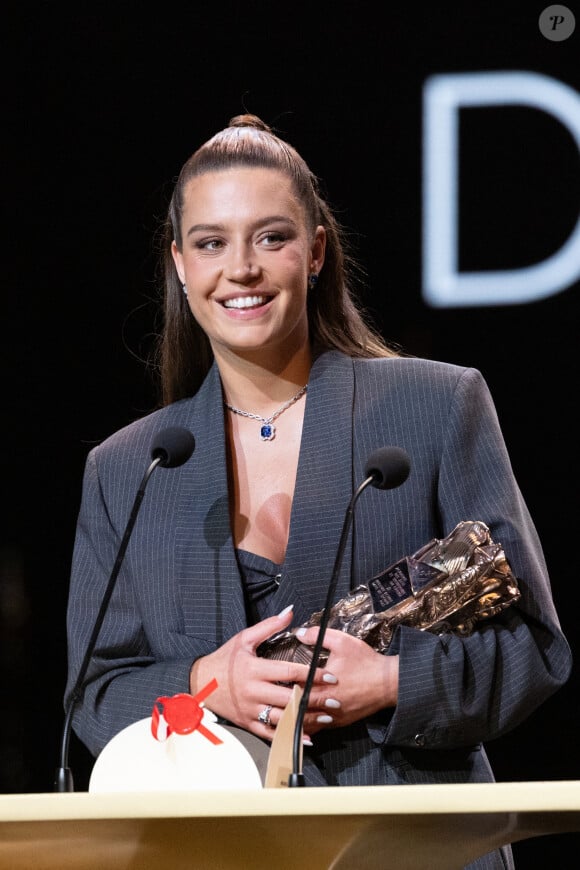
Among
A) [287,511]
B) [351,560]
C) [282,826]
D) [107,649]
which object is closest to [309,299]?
[287,511]

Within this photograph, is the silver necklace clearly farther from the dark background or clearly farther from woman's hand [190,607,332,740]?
the dark background

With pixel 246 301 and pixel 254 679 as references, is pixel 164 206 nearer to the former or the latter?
pixel 246 301

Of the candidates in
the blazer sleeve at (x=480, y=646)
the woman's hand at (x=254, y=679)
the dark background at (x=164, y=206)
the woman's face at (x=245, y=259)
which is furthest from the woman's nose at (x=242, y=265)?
the dark background at (x=164, y=206)

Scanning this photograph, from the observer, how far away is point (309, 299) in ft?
8.39

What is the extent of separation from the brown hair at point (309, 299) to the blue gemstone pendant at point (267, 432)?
184 mm

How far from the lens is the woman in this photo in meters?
1.99

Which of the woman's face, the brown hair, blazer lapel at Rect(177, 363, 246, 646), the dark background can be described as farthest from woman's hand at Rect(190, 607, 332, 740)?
the dark background

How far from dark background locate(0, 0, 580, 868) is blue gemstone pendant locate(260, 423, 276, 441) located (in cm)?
110

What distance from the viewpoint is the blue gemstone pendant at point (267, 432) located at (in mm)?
2389

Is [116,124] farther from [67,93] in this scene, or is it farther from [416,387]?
[416,387]

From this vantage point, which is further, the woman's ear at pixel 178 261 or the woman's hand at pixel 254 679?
the woman's ear at pixel 178 261

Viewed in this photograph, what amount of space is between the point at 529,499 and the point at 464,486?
136cm

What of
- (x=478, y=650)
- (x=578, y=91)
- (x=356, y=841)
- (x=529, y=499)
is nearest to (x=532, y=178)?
(x=578, y=91)

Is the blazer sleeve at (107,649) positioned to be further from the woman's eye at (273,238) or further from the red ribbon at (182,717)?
the woman's eye at (273,238)
